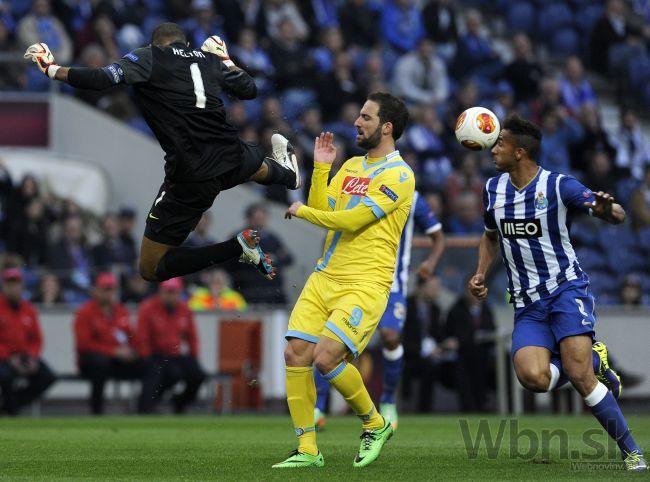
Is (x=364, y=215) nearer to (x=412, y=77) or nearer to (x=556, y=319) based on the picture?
(x=556, y=319)

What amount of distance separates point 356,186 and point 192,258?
173 cm

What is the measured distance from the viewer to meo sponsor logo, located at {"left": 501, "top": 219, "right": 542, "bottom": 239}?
907 centimetres

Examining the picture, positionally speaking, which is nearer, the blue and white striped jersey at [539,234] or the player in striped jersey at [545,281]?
the player in striped jersey at [545,281]

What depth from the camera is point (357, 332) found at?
29.8ft

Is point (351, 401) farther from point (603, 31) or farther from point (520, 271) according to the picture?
point (603, 31)

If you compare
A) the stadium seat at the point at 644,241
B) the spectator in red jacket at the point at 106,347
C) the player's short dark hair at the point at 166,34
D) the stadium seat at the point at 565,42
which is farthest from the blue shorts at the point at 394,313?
the stadium seat at the point at 565,42

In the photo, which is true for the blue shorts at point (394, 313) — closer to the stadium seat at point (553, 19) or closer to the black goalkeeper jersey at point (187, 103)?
the black goalkeeper jersey at point (187, 103)

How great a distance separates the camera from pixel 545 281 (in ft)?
29.7

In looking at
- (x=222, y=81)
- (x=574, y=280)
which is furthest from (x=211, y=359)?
(x=574, y=280)

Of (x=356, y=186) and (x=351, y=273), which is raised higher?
(x=356, y=186)

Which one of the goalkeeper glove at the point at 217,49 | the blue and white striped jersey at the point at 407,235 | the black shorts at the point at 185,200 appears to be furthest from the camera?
the blue and white striped jersey at the point at 407,235

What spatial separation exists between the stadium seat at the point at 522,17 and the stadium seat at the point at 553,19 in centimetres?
15

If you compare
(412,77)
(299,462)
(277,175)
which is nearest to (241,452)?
(299,462)

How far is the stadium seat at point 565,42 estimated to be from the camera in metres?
25.6
